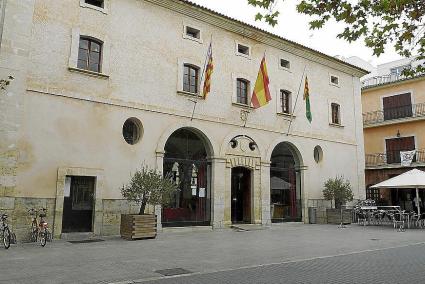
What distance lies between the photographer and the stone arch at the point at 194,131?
601 inches

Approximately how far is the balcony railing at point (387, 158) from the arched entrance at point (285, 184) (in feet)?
34.6

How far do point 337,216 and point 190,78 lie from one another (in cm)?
988

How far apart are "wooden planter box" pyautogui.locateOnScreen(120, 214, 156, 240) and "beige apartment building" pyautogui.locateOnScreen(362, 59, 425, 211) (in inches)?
706

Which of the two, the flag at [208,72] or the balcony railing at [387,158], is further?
the balcony railing at [387,158]

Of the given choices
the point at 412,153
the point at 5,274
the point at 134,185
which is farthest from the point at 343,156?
the point at 5,274

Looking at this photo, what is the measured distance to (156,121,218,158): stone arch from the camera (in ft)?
50.1

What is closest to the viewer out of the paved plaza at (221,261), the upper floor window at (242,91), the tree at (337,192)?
the paved plaza at (221,261)

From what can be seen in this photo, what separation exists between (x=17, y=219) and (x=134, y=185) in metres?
3.56

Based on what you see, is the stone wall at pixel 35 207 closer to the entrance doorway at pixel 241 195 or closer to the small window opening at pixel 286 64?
the entrance doorway at pixel 241 195

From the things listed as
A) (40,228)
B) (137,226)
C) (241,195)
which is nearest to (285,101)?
(241,195)

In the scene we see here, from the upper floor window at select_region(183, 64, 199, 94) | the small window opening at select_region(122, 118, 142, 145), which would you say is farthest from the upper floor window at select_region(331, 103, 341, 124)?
the small window opening at select_region(122, 118, 142, 145)

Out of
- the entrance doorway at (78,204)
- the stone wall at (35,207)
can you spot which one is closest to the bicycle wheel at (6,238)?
the stone wall at (35,207)

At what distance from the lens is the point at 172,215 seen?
50.5 ft

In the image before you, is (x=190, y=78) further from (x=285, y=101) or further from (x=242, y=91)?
(x=285, y=101)
